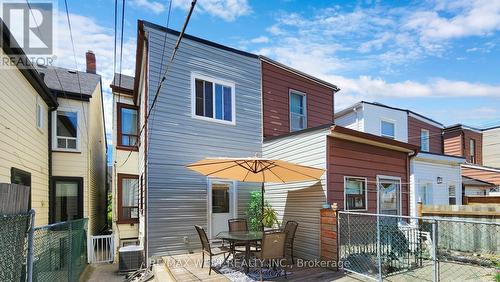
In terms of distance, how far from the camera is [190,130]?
834 centimetres

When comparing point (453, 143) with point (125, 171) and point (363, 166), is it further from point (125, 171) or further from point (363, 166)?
point (125, 171)

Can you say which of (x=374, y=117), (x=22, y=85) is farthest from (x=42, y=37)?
(x=374, y=117)

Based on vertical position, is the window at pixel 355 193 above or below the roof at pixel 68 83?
below

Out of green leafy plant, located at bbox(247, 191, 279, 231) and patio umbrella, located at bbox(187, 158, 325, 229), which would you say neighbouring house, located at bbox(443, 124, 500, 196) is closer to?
green leafy plant, located at bbox(247, 191, 279, 231)

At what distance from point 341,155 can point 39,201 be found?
8691mm

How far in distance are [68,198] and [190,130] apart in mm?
5618

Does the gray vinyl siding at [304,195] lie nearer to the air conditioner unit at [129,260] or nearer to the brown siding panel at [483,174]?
the air conditioner unit at [129,260]

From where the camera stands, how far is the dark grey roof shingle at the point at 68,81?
1091cm

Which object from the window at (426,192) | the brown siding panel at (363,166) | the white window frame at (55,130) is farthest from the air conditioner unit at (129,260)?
the window at (426,192)

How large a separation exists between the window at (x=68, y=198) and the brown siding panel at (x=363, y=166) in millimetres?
8546

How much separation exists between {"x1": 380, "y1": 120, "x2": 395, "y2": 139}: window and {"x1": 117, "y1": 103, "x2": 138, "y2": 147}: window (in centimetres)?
1181

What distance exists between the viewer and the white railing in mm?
10445

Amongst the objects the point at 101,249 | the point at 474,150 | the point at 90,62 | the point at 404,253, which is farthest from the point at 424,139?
the point at 90,62

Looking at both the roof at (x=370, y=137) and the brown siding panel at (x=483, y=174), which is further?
the brown siding panel at (x=483, y=174)
